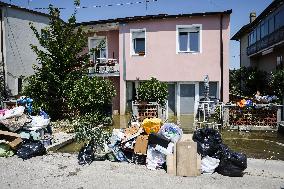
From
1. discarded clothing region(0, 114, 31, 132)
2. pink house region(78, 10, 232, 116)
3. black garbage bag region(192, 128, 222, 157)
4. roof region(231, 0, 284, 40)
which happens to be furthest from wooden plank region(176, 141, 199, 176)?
roof region(231, 0, 284, 40)

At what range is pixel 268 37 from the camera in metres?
22.6

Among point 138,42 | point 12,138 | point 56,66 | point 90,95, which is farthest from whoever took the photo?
point 138,42

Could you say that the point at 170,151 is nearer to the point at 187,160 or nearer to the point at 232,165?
the point at 187,160

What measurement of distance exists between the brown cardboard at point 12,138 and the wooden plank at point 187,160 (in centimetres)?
534

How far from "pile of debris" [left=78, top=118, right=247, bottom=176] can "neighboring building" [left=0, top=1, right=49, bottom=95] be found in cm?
1244

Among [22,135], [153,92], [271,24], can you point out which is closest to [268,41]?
[271,24]

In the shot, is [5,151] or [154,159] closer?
[154,159]

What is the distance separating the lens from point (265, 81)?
75.5ft

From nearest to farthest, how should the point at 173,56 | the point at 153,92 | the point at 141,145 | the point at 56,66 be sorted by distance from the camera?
the point at 141,145
the point at 153,92
the point at 56,66
the point at 173,56

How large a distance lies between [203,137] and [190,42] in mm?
9584

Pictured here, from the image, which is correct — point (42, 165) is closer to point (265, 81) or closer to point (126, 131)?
point (126, 131)

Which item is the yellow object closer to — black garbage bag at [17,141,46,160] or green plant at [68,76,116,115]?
black garbage bag at [17,141,46,160]

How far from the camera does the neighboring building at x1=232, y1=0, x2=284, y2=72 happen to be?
20.1 metres

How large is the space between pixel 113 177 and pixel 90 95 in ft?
20.7
